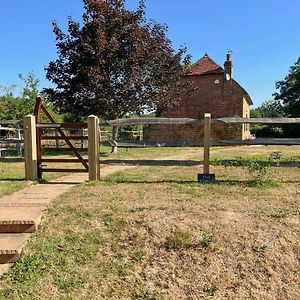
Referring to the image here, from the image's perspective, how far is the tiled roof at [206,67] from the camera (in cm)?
2864

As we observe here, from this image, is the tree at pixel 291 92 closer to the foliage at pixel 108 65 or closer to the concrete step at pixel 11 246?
the foliage at pixel 108 65

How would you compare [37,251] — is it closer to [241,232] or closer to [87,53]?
[241,232]

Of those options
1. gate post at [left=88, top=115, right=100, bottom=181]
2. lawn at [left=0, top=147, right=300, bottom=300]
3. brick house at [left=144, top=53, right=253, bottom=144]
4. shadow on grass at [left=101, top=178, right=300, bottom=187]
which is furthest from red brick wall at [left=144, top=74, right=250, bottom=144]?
lawn at [left=0, top=147, right=300, bottom=300]

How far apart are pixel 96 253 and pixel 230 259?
5.10 feet

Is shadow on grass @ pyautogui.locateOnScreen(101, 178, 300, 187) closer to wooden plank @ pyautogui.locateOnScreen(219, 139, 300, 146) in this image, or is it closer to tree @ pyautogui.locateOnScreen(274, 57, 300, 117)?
wooden plank @ pyautogui.locateOnScreen(219, 139, 300, 146)

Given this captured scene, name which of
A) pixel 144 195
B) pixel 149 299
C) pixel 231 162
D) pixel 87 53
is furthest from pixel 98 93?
pixel 149 299

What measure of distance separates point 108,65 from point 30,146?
9766mm

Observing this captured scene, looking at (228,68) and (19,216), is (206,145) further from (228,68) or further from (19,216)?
(228,68)

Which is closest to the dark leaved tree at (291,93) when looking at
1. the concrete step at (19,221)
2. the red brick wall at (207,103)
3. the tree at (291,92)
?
the tree at (291,92)

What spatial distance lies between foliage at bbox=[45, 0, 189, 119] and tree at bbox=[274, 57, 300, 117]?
25242 mm

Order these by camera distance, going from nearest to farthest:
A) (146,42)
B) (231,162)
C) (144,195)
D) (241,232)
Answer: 1. (241,232)
2. (144,195)
3. (231,162)
4. (146,42)

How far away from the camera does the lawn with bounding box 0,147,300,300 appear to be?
11.8 feet

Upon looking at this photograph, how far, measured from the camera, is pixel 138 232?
14.5ft

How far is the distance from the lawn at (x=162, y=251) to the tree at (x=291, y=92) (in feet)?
117
